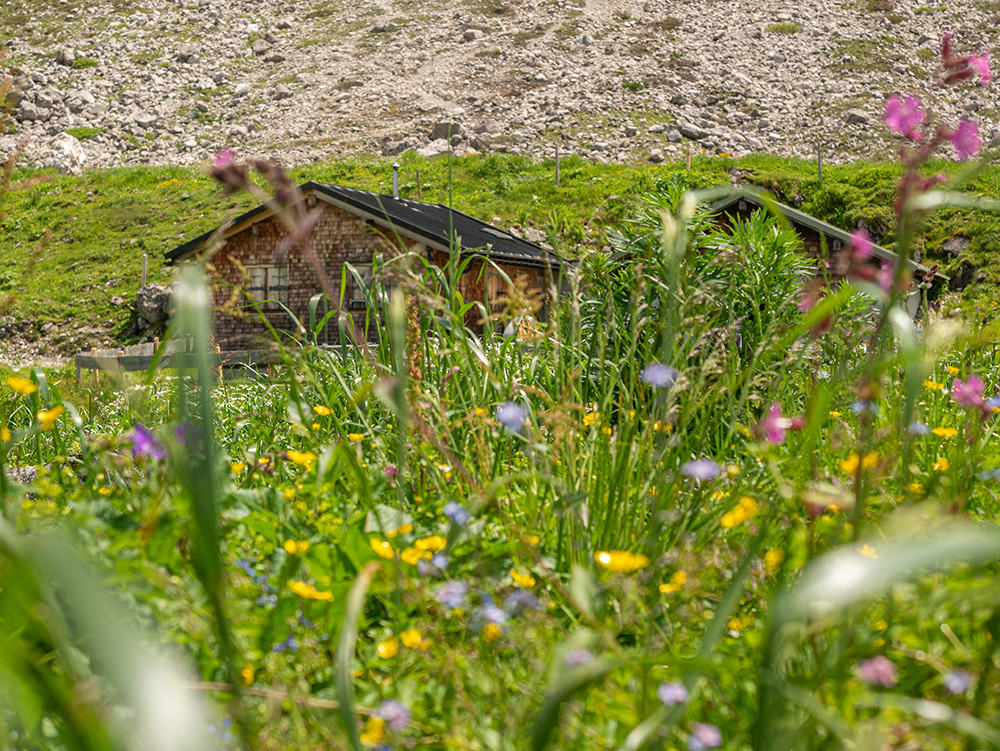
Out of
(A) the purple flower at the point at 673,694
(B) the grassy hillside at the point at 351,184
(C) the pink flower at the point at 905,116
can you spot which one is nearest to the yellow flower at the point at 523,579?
(A) the purple flower at the point at 673,694

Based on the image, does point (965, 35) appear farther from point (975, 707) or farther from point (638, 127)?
point (975, 707)

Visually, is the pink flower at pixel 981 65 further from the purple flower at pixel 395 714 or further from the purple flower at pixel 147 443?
the purple flower at pixel 147 443

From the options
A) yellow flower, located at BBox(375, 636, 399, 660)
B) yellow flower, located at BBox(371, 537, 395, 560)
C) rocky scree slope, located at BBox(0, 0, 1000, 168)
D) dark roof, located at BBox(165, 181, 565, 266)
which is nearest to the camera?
yellow flower, located at BBox(375, 636, 399, 660)

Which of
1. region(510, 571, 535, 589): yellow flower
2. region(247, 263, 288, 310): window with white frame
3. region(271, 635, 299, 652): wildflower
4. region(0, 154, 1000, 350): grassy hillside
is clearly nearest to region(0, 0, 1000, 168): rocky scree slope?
region(0, 154, 1000, 350): grassy hillside

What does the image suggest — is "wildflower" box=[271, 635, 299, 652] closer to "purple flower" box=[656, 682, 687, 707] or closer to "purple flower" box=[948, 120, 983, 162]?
"purple flower" box=[656, 682, 687, 707]

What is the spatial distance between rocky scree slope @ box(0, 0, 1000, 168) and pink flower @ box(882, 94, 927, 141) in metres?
36.2

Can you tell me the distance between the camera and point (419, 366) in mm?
2824

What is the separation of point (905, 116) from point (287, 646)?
4.68 ft

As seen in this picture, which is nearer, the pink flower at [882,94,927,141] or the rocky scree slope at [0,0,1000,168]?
the pink flower at [882,94,927,141]

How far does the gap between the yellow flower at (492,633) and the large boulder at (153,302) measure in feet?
84.3

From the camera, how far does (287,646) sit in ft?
4.78

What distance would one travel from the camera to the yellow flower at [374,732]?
1.15m

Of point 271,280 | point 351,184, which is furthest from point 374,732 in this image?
point 351,184

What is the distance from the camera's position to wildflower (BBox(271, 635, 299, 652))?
1422 millimetres
